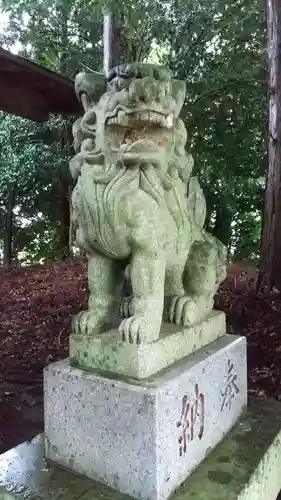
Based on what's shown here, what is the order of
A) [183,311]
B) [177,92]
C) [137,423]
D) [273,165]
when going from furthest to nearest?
[273,165] → [183,311] → [177,92] → [137,423]

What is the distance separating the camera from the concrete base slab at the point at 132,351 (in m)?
1.54

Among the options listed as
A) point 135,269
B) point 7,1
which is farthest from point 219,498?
point 7,1

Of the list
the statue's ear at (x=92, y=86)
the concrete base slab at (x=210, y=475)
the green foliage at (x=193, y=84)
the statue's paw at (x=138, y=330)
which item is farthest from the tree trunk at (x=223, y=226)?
the statue's paw at (x=138, y=330)

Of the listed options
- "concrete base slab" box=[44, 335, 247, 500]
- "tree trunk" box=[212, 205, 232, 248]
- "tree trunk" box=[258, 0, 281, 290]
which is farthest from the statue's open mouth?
"tree trunk" box=[212, 205, 232, 248]

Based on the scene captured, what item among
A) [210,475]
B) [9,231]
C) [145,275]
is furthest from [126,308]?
[9,231]

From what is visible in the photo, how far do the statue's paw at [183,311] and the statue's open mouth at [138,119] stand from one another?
26.3 inches

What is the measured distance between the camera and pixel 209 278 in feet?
6.21

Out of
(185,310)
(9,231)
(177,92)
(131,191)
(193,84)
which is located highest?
(193,84)

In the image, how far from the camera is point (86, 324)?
1668 mm

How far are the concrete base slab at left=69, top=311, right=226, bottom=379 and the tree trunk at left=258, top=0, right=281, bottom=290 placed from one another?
95.5 inches

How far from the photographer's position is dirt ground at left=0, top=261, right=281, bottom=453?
9.52 feet

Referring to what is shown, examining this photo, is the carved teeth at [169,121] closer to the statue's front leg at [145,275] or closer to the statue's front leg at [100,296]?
the statue's front leg at [145,275]

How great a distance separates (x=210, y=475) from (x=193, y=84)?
A: 11.5 ft

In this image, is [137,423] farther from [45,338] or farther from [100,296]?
[45,338]
